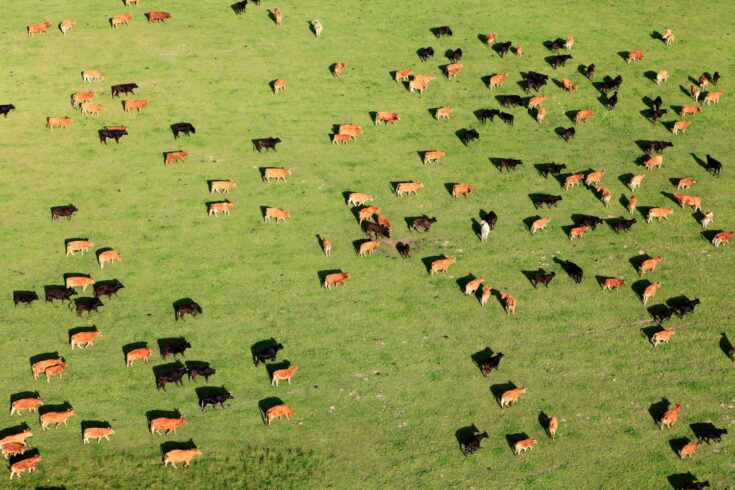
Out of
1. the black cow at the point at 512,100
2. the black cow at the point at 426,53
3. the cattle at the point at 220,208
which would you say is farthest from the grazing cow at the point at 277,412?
the black cow at the point at 426,53

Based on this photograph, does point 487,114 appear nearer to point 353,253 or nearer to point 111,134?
point 353,253

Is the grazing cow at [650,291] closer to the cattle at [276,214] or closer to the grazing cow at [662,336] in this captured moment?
the grazing cow at [662,336]

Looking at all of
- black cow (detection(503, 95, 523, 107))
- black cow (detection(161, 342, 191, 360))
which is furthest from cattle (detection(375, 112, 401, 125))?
black cow (detection(161, 342, 191, 360))

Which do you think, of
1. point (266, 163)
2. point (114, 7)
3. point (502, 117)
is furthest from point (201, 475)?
point (114, 7)

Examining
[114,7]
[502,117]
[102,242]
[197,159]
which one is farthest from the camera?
[114,7]

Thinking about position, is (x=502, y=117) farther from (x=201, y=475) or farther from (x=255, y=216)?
(x=201, y=475)

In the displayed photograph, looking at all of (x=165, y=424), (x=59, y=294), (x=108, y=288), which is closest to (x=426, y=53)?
(x=108, y=288)
